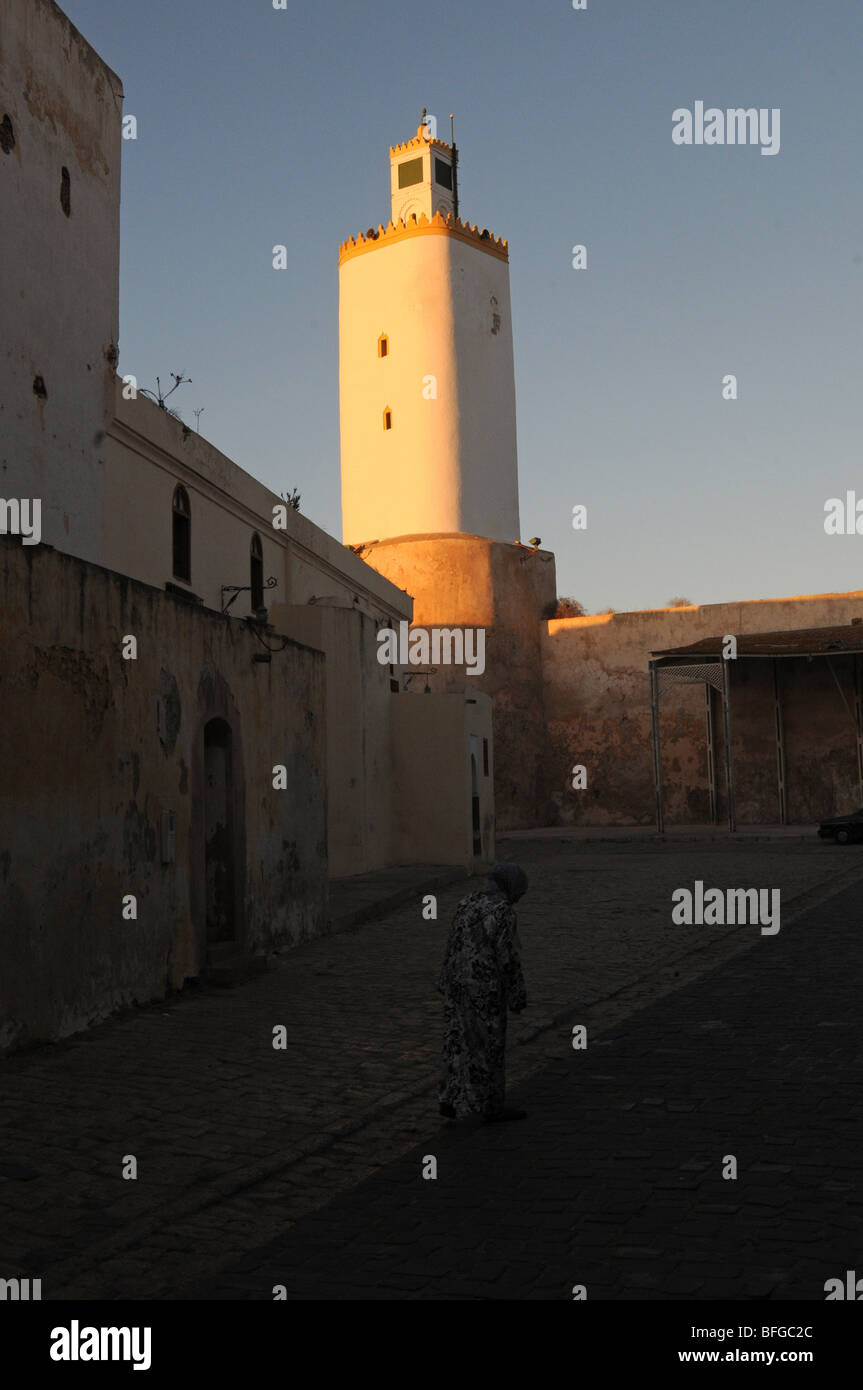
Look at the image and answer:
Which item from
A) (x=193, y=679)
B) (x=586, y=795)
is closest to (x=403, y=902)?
(x=193, y=679)

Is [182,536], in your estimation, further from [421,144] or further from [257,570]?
[421,144]

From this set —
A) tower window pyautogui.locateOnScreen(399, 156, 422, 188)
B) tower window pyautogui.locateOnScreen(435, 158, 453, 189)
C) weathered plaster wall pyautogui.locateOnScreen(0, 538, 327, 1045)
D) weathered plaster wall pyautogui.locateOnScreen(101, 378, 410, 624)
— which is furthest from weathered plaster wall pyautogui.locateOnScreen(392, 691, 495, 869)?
tower window pyautogui.locateOnScreen(435, 158, 453, 189)

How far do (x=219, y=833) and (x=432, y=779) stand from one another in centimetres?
1093

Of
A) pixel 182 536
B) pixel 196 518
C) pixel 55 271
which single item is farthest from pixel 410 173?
pixel 55 271

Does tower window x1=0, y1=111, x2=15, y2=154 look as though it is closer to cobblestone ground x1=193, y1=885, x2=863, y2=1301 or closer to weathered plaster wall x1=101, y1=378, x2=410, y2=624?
weathered plaster wall x1=101, y1=378, x2=410, y2=624

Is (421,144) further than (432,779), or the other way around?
(421,144)

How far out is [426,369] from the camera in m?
36.0

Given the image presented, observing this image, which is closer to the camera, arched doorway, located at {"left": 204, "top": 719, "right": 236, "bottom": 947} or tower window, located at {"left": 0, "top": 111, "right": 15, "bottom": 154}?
arched doorway, located at {"left": 204, "top": 719, "right": 236, "bottom": 947}

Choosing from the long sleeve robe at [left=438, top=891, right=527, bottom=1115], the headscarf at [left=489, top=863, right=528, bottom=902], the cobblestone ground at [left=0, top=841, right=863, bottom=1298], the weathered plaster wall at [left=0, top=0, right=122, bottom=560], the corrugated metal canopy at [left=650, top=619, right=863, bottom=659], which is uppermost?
the weathered plaster wall at [left=0, top=0, right=122, bottom=560]

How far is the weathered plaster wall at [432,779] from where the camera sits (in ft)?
72.4

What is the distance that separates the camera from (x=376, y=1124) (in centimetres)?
663

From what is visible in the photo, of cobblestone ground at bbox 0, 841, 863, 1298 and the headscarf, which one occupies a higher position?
the headscarf

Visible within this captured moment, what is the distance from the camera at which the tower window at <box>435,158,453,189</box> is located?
37500 millimetres
